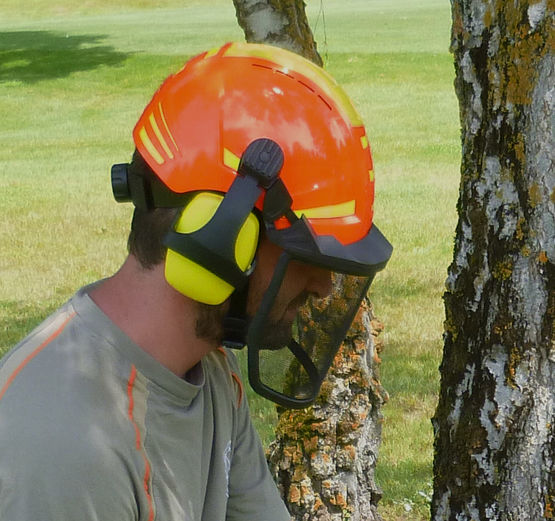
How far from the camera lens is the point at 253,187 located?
6.20ft

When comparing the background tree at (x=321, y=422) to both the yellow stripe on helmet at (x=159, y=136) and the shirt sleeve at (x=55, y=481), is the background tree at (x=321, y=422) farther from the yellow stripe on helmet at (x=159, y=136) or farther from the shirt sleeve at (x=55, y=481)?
the shirt sleeve at (x=55, y=481)

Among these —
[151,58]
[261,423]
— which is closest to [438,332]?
[261,423]

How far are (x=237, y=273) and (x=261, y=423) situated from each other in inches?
152

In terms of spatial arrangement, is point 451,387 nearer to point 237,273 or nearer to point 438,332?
point 237,273

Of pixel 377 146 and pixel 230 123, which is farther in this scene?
pixel 377 146

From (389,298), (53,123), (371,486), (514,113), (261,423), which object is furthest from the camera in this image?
(53,123)

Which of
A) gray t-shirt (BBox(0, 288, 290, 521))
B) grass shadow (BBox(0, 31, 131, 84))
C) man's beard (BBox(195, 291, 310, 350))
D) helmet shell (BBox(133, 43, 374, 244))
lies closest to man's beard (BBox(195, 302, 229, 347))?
man's beard (BBox(195, 291, 310, 350))

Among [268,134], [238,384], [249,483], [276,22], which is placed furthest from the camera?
[276,22]

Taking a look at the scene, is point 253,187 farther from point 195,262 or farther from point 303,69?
point 303,69

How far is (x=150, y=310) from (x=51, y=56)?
26364 mm

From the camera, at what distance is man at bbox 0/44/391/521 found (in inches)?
72.5

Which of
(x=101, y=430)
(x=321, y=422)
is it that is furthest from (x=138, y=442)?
(x=321, y=422)

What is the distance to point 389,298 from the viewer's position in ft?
26.8

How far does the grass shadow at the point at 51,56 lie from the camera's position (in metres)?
25.2
